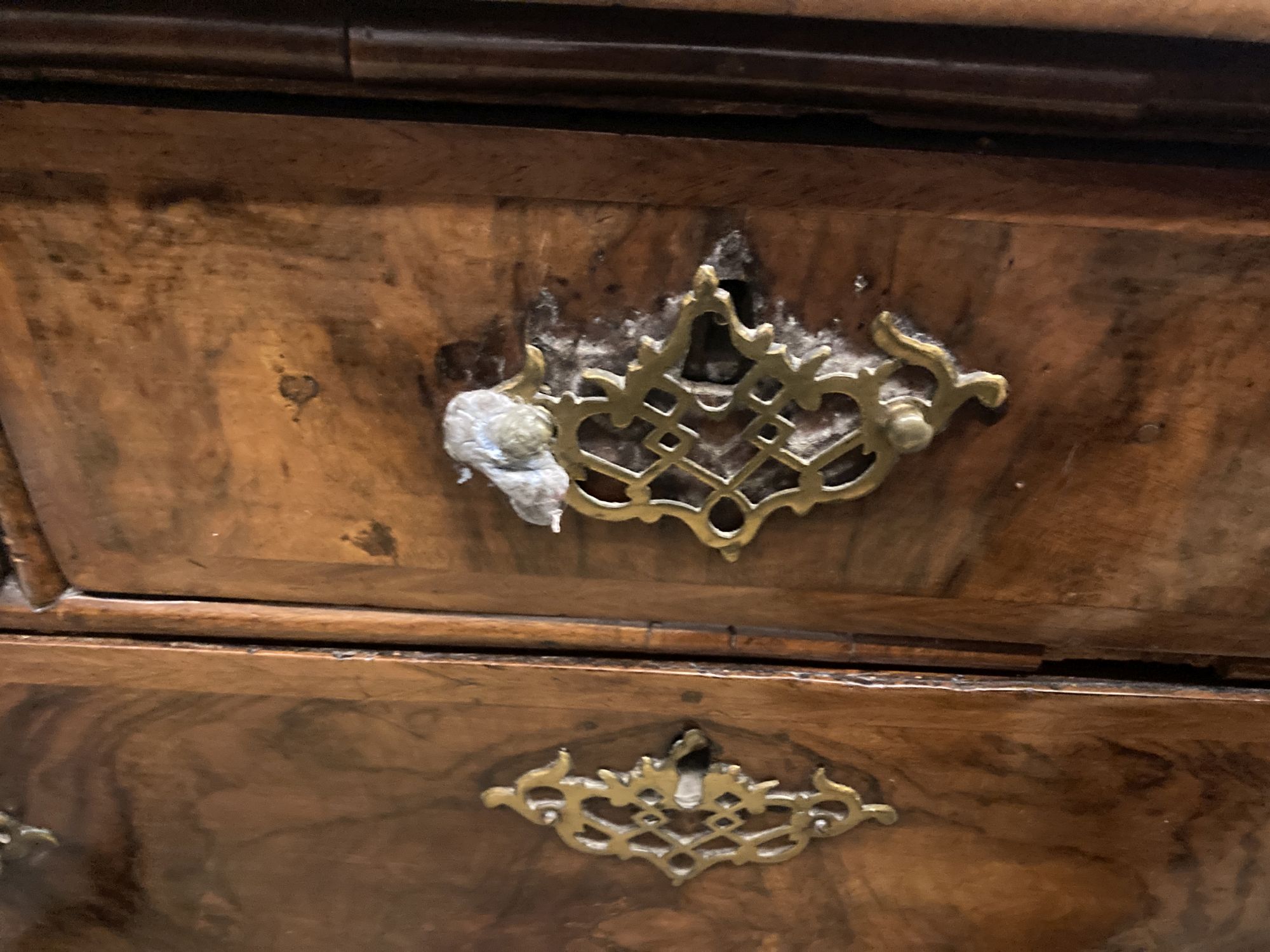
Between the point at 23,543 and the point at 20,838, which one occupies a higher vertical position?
the point at 23,543

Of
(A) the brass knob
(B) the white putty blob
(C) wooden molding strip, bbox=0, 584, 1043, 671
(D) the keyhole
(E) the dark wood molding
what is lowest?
(C) wooden molding strip, bbox=0, 584, 1043, 671

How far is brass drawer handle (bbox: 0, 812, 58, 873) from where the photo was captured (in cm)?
41

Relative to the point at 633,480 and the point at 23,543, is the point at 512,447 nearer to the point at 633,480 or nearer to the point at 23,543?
the point at 633,480

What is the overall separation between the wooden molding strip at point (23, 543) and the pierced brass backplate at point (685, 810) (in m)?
0.21

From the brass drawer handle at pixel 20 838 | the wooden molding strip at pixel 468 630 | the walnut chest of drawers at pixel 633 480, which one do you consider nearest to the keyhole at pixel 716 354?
the walnut chest of drawers at pixel 633 480

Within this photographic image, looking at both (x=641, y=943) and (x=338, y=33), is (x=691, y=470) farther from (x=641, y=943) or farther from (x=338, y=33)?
(x=641, y=943)

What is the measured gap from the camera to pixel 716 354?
0.95ft

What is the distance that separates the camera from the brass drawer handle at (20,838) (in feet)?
→ 1.35

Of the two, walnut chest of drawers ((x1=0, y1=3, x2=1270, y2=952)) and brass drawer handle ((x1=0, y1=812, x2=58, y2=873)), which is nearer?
walnut chest of drawers ((x1=0, y1=3, x2=1270, y2=952))

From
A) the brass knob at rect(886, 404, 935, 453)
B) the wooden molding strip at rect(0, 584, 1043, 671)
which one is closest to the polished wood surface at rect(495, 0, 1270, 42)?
the brass knob at rect(886, 404, 935, 453)

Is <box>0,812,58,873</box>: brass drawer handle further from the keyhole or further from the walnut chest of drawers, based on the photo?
the keyhole

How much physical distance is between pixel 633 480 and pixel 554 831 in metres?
0.22

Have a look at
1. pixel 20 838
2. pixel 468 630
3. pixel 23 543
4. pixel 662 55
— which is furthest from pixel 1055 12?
pixel 20 838

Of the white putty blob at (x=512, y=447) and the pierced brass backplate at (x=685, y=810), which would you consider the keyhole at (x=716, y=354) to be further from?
the pierced brass backplate at (x=685, y=810)
